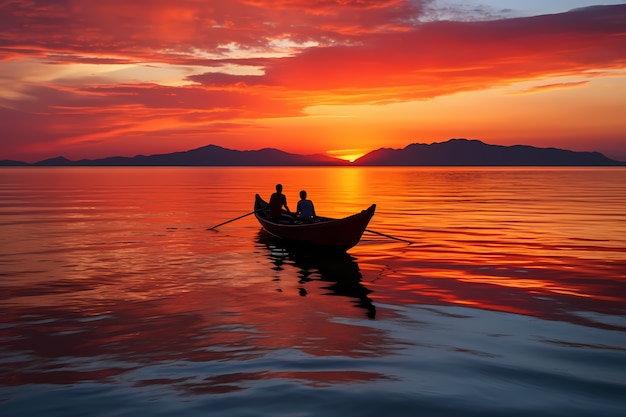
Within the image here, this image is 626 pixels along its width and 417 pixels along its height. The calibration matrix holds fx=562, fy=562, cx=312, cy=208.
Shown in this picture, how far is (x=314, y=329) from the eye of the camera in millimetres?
12148

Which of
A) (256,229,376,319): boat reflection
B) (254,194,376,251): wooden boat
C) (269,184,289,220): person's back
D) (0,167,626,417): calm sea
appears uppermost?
(269,184,289,220): person's back

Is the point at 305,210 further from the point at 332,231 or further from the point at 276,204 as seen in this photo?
the point at 332,231

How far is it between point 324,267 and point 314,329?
8.68 m

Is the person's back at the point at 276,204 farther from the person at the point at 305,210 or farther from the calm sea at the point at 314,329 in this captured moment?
the calm sea at the point at 314,329

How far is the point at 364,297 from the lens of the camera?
1557cm

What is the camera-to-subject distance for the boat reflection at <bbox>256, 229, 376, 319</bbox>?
53.0ft

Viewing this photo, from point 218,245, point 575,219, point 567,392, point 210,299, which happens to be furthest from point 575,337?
point 575,219

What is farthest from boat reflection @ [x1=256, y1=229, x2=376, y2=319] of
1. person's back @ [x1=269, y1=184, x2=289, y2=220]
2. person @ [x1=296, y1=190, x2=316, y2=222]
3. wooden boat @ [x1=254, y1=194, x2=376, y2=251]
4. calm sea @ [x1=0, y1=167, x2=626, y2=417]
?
person @ [x1=296, y1=190, x2=316, y2=222]

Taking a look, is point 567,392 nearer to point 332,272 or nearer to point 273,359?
point 273,359

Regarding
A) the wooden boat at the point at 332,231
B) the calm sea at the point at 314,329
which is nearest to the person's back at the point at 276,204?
the wooden boat at the point at 332,231

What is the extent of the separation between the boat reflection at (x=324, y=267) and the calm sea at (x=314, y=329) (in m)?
0.14

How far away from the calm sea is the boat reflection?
139mm

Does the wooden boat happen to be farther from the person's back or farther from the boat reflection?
the person's back

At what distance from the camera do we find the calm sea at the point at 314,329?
8.36 meters
